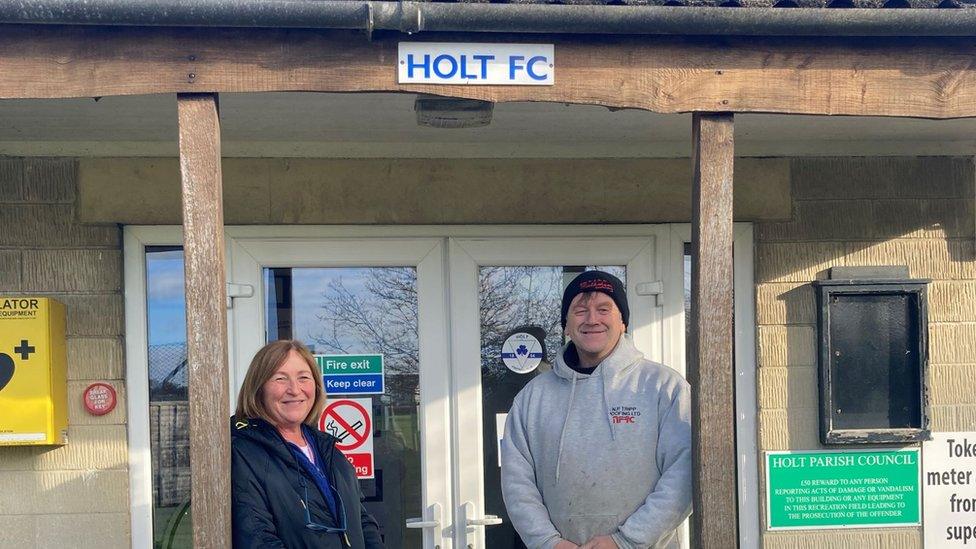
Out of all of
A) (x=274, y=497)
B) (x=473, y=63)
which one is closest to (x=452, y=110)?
(x=473, y=63)

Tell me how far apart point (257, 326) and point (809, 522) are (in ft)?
8.22

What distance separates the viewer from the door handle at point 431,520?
4426mm

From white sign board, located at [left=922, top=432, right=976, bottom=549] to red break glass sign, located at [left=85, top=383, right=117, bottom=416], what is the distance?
3.46m

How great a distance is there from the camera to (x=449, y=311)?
14.8 ft

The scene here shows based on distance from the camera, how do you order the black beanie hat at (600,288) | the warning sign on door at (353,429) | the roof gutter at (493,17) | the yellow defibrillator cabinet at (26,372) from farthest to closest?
the warning sign on door at (353,429) → the yellow defibrillator cabinet at (26,372) → the black beanie hat at (600,288) → the roof gutter at (493,17)

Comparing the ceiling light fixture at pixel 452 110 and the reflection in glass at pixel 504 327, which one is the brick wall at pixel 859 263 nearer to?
the reflection in glass at pixel 504 327

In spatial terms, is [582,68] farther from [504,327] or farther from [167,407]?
[167,407]

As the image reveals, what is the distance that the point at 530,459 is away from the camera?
11.3 ft

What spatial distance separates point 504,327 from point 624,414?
51.0 inches

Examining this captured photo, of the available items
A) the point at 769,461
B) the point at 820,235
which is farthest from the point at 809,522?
the point at 820,235

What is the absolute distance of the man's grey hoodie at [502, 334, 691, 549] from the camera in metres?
3.24

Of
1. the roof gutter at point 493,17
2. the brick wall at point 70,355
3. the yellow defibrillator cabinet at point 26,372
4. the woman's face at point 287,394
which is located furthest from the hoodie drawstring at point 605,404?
the yellow defibrillator cabinet at point 26,372

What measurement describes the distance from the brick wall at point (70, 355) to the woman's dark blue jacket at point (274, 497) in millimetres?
1429

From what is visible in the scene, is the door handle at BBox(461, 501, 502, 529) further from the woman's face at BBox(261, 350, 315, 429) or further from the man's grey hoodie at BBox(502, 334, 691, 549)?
the woman's face at BBox(261, 350, 315, 429)
